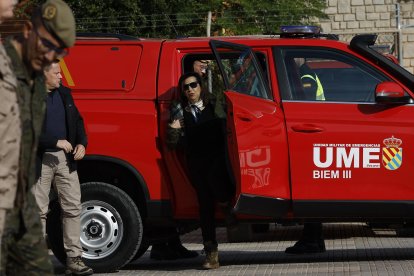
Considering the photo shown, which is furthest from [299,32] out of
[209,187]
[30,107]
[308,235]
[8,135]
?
[8,135]

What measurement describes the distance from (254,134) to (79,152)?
1.43 meters

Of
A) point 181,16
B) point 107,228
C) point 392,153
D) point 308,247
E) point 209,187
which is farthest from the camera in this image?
point 181,16

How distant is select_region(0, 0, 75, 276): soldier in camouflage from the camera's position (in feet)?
16.7

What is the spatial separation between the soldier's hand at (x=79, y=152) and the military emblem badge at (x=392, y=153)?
243cm

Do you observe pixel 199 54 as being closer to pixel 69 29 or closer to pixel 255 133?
pixel 255 133

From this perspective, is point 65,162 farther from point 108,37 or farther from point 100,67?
point 108,37

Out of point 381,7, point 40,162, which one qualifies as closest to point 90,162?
point 40,162

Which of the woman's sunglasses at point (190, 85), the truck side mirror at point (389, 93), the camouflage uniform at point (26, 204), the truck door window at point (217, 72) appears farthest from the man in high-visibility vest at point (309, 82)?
the camouflage uniform at point (26, 204)

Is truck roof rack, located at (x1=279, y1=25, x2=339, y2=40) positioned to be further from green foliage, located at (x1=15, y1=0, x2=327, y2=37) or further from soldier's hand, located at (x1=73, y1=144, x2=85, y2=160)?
green foliage, located at (x1=15, y1=0, x2=327, y2=37)

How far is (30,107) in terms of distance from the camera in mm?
5180

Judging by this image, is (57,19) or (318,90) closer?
(57,19)

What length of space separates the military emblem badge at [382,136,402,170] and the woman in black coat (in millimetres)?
1325

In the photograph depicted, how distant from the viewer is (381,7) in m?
32.9

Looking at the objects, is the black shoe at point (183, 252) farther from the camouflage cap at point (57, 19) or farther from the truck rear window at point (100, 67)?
the camouflage cap at point (57, 19)
